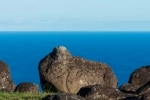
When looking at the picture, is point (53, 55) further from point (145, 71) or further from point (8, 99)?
point (8, 99)

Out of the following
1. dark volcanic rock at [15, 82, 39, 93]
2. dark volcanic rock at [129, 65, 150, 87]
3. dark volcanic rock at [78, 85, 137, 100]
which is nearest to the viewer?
dark volcanic rock at [78, 85, 137, 100]

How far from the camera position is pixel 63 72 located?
2347 cm

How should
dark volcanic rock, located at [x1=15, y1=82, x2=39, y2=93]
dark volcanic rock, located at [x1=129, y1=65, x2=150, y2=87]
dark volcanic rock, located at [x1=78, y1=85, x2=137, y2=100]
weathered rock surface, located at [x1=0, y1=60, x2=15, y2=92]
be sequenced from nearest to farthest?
dark volcanic rock, located at [x1=78, y1=85, x2=137, y2=100] < dark volcanic rock, located at [x1=15, y1=82, x2=39, y2=93] < weathered rock surface, located at [x1=0, y1=60, x2=15, y2=92] < dark volcanic rock, located at [x1=129, y1=65, x2=150, y2=87]

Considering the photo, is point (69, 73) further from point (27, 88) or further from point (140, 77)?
point (27, 88)

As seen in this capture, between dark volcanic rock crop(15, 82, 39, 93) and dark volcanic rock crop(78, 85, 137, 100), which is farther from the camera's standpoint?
dark volcanic rock crop(15, 82, 39, 93)

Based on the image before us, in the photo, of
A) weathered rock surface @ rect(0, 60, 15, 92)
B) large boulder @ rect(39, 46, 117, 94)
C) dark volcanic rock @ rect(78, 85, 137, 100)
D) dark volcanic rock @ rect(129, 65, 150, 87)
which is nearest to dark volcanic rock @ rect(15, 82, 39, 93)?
large boulder @ rect(39, 46, 117, 94)

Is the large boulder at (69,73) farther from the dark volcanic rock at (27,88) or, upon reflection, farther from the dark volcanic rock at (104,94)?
the dark volcanic rock at (104,94)

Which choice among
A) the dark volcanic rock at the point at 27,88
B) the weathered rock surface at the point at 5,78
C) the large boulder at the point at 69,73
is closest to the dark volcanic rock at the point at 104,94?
the dark volcanic rock at the point at 27,88

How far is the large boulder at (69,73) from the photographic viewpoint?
912 inches

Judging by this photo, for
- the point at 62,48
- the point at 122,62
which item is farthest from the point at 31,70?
the point at 62,48

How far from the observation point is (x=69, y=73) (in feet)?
77.3

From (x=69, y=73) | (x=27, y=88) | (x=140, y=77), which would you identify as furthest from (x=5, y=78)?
(x=140, y=77)

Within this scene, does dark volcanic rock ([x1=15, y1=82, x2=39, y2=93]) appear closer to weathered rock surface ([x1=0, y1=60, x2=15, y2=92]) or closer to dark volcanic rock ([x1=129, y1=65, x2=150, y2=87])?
weathered rock surface ([x1=0, y1=60, x2=15, y2=92])

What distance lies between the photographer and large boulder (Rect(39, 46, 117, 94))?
912 inches
